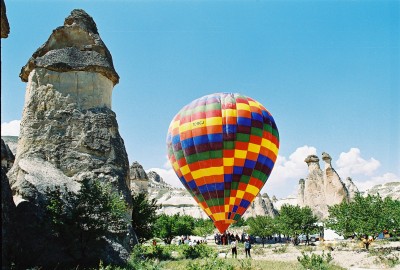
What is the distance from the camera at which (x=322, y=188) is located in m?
55.4

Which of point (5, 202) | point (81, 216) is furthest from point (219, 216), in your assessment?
point (5, 202)

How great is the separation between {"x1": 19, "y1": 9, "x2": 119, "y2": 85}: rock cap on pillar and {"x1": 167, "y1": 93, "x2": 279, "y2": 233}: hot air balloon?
6.11m

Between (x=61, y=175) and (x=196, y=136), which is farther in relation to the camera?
(x=196, y=136)

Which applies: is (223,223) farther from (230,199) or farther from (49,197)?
(49,197)

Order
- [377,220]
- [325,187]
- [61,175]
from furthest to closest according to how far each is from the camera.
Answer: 1. [325,187]
2. [377,220]
3. [61,175]

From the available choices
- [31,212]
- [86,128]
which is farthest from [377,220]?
[31,212]

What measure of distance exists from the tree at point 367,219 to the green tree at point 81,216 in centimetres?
1801

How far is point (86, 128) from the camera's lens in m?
15.2

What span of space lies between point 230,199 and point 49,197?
1114 cm

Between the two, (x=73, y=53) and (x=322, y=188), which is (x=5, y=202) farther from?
(x=322, y=188)

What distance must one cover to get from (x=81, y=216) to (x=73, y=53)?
8.28m

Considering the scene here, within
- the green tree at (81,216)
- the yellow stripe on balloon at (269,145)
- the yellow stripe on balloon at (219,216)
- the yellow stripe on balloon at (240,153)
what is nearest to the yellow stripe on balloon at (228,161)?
the yellow stripe on balloon at (240,153)

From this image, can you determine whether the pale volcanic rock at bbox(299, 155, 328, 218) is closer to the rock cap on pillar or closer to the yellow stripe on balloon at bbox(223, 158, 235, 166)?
the yellow stripe on balloon at bbox(223, 158, 235, 166)

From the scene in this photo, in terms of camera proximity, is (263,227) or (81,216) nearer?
(81,216)
